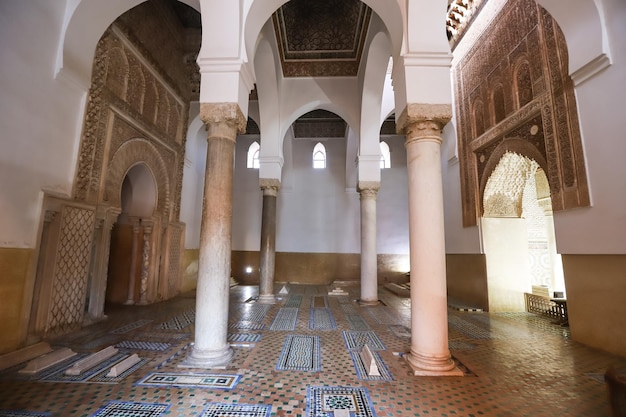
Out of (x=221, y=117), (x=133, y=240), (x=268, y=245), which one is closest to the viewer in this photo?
Answer: (x=221, y=117)

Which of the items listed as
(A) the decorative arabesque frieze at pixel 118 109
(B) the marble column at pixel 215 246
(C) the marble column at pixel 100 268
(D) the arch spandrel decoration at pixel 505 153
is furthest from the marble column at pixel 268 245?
(D) the arch spandrel decoration at pixel 505 153

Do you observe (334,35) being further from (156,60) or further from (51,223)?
(51,223)

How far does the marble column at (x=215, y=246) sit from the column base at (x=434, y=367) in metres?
2.00

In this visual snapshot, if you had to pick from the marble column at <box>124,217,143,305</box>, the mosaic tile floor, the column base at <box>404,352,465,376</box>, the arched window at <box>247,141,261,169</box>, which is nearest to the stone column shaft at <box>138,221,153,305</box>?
the marble column at <box>124,217,143,305</box>

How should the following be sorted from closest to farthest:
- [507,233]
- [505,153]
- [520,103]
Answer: [520,103] < [505,153] < [507,233]

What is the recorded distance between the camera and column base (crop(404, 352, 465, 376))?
120 inches

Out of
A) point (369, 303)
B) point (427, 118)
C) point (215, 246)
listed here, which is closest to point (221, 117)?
point (215, 246)

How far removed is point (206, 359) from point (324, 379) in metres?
1.26

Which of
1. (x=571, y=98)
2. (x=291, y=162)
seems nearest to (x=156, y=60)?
(x=291, y=162)

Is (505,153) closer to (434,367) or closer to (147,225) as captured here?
(434,367)

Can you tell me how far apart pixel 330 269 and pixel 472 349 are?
25.4 ft

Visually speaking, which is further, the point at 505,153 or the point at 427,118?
the point at 505,153

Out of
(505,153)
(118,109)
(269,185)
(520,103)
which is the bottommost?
(269,185)

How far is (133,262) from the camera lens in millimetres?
6863
